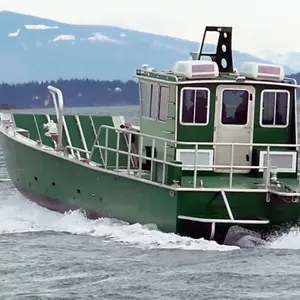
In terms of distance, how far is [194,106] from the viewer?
21562 mm

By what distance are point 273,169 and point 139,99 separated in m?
3.83

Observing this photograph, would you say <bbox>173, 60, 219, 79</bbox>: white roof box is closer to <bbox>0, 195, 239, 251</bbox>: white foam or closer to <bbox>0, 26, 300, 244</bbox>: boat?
<bbox>0, 26, 300, 244</bbox>: boat

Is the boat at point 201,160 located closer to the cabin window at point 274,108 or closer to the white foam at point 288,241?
the cabin window at point 274,108

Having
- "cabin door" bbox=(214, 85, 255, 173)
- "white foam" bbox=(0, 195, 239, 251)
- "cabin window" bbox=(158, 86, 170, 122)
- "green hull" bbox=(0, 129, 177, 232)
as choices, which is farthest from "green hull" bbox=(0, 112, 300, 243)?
"cabin window" bbox=(158, 86, 170, 122)

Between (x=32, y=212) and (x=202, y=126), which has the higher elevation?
(x=202, y=126)

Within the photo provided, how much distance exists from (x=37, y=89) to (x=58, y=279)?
11627cm

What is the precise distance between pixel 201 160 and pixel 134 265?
131 inches

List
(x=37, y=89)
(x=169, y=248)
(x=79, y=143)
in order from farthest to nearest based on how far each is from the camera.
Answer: (x=37, y=89)
(x=79, y=143)
(x=169, y=248)

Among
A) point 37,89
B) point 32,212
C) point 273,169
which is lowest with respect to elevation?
point 37,89

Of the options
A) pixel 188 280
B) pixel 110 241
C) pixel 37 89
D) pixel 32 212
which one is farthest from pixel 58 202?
pixel 37 89

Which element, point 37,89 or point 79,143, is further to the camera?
point 37,89

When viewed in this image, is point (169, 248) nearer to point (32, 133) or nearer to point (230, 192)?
point (230, 192)

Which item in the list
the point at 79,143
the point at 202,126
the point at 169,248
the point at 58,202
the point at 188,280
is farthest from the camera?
the point at 79,143

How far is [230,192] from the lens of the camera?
1995 centimetres
